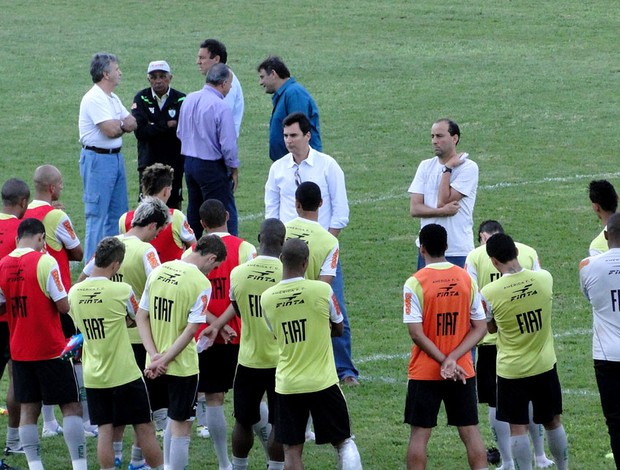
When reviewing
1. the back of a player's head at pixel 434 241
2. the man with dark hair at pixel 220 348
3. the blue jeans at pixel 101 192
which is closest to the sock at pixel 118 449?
the man with dark hair at pixel 220 348

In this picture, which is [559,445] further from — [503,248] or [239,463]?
[239,463]

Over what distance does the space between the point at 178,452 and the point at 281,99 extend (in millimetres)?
4887

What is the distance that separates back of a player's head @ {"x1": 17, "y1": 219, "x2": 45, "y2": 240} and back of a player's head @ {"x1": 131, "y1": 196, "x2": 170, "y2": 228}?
0.71m

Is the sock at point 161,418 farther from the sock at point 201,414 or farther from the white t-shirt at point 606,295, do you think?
the white t-shirt at point 606,295

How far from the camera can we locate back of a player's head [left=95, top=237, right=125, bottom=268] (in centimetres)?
863

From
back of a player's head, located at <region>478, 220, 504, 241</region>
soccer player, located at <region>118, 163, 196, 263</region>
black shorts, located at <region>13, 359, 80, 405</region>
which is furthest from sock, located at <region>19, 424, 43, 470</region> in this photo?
back of a player's head, located at <region>478, 220, 504, 241</region>

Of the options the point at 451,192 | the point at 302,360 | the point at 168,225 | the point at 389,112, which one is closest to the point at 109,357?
the point at 302,360

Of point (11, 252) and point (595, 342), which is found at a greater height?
point (11, 252)

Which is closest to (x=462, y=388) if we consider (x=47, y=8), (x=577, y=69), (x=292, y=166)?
(x=292, y=166)

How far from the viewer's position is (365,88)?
2689 cm

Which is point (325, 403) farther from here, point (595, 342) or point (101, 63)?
point (101, 63)

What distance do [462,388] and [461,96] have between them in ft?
58.8

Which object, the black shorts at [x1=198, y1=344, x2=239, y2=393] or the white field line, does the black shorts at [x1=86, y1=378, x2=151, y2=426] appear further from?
the white field line

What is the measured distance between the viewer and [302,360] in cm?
832
